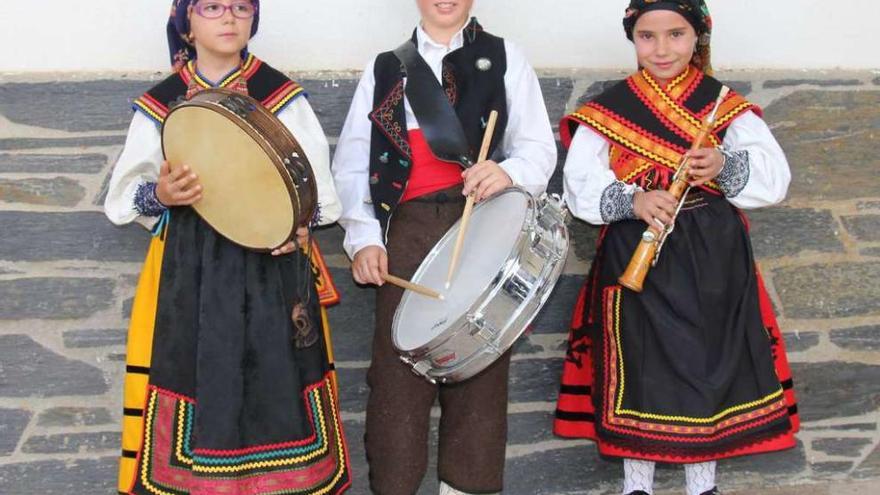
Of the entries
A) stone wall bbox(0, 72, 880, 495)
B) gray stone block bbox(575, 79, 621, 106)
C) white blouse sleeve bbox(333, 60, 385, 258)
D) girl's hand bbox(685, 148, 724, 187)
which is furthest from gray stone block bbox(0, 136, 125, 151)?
girl's hand bbox(685, 148, 724, 187)

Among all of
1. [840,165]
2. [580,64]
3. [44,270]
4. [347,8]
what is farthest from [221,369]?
[840,165]

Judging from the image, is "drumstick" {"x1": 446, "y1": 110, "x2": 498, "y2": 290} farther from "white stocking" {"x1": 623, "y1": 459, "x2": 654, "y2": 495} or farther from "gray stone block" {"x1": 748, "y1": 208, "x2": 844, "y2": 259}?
"gray stone block" {"x1": 748, "y1": 208, "x2": 844, "y2": 259}

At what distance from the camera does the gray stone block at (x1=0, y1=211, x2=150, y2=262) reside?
3465 millimetres

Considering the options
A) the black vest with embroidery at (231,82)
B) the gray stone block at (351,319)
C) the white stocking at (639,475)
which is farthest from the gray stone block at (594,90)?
the white stocking at (639,475)

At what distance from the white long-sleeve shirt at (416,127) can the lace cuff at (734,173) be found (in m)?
0.45

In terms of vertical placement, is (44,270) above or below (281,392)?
above

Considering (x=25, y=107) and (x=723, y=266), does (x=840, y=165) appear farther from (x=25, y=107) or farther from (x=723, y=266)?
(x=25, y=107)

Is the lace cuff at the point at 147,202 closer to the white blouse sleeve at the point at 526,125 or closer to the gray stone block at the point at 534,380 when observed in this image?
the white blouse sleeve at the point at 526,125

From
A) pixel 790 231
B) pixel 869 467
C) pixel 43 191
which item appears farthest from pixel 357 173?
pixel 869 467

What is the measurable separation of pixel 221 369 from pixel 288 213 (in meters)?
0.44

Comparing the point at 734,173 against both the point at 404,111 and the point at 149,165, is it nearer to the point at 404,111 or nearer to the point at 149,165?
the point at 404,111

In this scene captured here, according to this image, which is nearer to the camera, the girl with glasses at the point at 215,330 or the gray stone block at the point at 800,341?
the girl with glasses at the point at 215,330

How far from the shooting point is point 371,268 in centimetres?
320

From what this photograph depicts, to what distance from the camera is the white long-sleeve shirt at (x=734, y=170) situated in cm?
328
